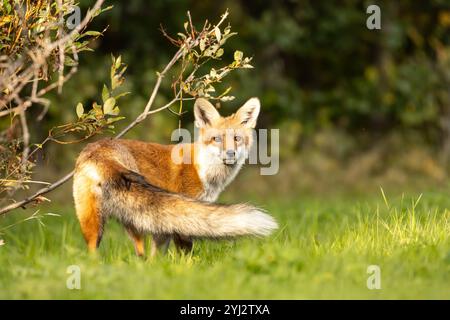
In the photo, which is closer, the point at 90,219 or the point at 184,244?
the point at 90,219

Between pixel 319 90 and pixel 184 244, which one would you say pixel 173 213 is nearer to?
pixel 184 244

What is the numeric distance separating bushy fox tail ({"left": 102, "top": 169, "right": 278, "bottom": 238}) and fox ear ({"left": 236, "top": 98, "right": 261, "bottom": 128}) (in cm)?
220

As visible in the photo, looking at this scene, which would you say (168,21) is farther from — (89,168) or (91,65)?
(89,168)

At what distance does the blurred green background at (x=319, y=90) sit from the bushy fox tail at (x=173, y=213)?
26.1 feet

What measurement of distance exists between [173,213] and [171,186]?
1.55 m

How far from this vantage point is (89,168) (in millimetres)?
6523

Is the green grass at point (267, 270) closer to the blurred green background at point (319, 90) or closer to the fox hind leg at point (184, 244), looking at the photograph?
the fox hind leg at point (184, 244)

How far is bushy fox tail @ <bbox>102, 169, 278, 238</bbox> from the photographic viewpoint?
5.70 metres

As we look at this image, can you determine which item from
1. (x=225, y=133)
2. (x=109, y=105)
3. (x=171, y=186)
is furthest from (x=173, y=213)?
(x=225, y=133)

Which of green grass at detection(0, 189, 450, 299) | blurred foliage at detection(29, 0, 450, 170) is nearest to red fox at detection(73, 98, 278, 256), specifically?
green grass at detection(0, 189, 450, 299)

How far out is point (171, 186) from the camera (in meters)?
7.63

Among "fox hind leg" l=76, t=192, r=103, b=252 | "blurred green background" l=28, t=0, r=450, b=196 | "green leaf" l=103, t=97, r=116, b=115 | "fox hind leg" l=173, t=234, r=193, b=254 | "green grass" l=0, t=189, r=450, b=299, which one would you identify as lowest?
"green grass" l=0, t=189, r=450, b=299

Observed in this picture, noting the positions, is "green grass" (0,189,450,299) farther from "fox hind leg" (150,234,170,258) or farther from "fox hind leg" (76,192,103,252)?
"fox hind leg" (150,234,170,258)
